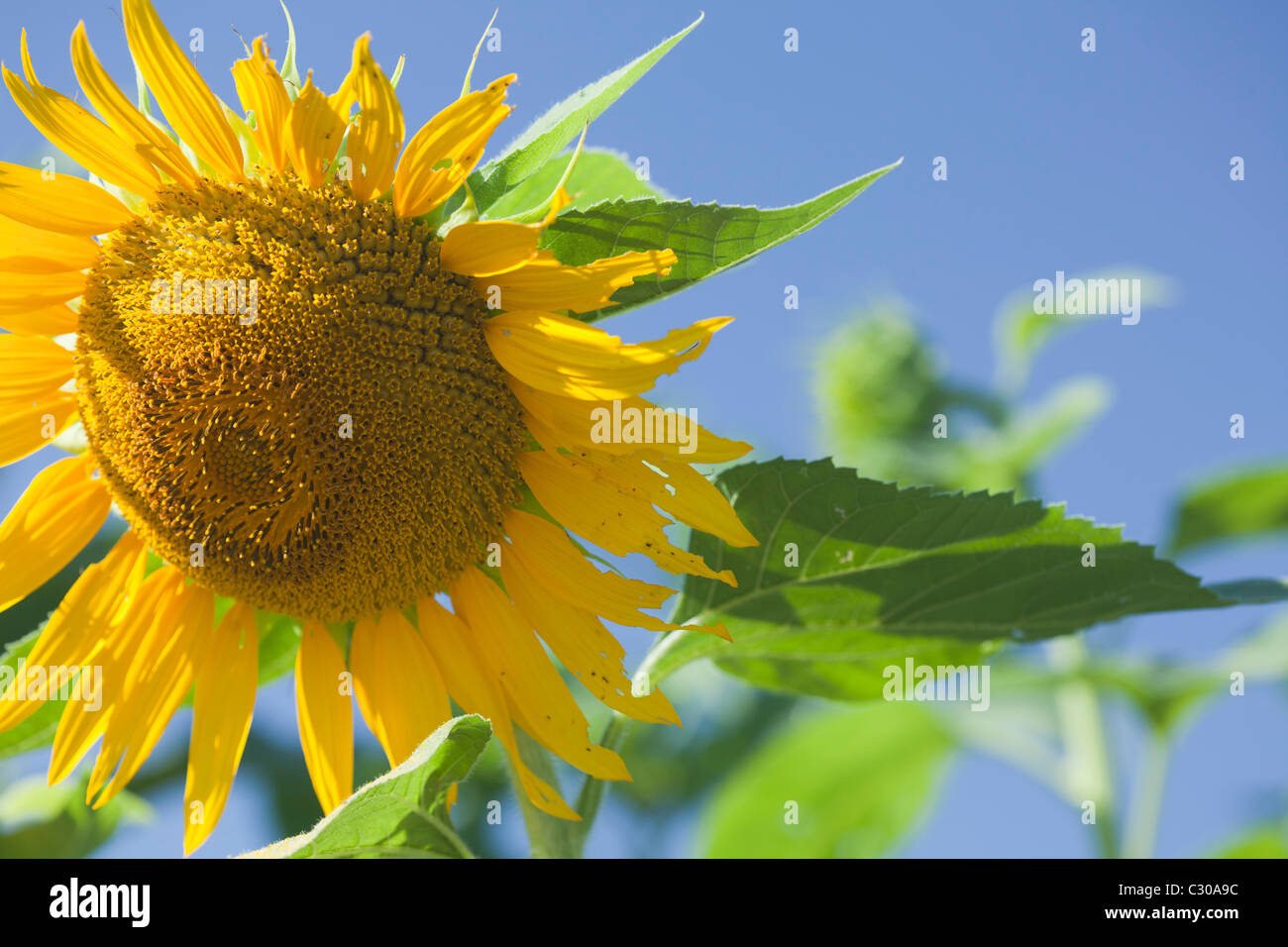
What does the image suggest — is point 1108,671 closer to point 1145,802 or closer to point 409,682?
point 1145,802

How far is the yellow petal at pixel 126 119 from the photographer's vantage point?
6.31ft

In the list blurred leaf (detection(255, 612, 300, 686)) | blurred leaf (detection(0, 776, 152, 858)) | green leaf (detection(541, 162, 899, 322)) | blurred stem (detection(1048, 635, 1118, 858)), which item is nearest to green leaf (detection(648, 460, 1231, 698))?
green leaf (detection(541, 162, 899, 322))

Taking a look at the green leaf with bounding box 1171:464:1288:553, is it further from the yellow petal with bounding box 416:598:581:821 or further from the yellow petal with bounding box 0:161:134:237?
the yellow petal with bounding box 0:161:134:237

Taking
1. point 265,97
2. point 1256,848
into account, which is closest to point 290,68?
point 265,97

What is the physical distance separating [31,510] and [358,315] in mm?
879

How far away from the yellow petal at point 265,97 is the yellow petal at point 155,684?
3.04 feet

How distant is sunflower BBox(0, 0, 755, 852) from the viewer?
6.25ft

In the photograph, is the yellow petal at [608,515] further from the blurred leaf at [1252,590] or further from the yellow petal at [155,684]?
the blurred leaf at [1252,590]

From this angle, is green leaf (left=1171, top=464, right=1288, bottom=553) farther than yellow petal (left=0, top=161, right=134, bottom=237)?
Yes

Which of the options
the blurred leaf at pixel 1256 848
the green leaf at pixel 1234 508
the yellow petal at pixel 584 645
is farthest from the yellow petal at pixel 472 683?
the green leaf at pixel 1234 508

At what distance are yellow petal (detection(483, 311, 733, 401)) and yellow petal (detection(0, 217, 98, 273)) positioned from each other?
2.64 feet

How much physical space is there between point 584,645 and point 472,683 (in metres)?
0.26
